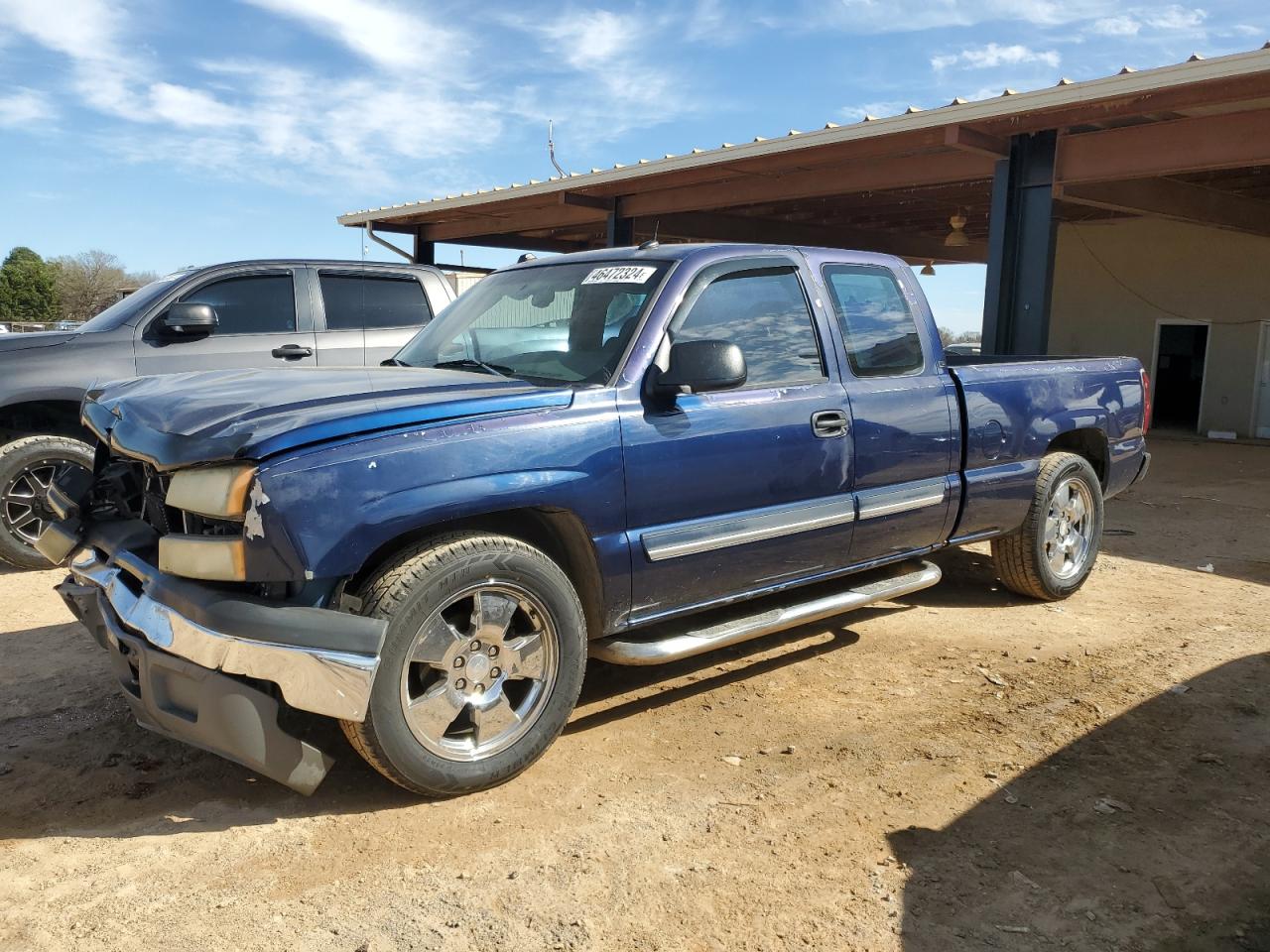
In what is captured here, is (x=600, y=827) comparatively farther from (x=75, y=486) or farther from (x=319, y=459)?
(x=75, y=486)

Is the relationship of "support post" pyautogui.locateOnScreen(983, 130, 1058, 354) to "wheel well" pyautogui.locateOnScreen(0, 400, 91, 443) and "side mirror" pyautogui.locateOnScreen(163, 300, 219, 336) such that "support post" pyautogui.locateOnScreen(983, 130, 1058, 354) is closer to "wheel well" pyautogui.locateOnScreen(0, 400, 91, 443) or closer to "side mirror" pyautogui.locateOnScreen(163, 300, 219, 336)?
"side mirror" pyautogui.locateOnScreen(163, 300, 219, 336)

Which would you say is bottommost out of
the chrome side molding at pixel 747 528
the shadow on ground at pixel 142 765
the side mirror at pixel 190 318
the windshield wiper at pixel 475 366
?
the shadow on ground at pixel 142 765

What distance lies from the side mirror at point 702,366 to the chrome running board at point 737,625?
0.95 m

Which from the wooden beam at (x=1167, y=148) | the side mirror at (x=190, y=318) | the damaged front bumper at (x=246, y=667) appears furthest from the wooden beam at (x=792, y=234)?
the damaged front bumper at (x=246, y=667)

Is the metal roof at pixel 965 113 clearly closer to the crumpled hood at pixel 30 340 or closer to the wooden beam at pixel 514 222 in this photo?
the wooden beam at pixel 514 222

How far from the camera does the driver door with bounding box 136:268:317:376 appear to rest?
644 centimetres

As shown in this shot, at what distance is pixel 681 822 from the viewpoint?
3201 mm

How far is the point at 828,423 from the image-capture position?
4.24 m

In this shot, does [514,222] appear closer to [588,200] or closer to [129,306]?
[588,200]

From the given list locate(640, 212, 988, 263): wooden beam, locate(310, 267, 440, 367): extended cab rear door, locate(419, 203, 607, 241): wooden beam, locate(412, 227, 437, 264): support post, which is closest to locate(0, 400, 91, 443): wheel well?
locate(310, 267, 440, 367): extended cab rear door

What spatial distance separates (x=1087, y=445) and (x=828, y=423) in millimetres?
2653

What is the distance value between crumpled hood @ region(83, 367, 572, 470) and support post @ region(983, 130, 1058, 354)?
874cm

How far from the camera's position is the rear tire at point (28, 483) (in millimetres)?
6223

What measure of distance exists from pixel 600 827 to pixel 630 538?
99 cm
